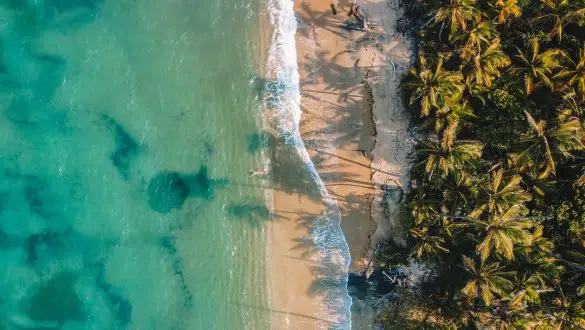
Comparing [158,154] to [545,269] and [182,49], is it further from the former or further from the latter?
[545,269]

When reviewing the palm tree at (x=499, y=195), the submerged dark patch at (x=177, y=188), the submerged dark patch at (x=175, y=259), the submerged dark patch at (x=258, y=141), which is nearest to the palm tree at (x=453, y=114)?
the palm tree at (x=499, y=195)

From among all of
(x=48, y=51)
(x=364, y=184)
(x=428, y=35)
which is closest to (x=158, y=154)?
(x=48, y=51)

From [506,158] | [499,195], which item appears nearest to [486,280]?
[499,195]

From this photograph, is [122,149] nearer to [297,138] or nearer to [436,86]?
[297,138]

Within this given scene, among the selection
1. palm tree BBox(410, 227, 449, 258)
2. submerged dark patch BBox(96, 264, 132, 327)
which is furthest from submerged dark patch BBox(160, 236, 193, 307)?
palm tree BBox(410, 227, 449, 258)

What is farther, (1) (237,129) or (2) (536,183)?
(1) (237,129)
